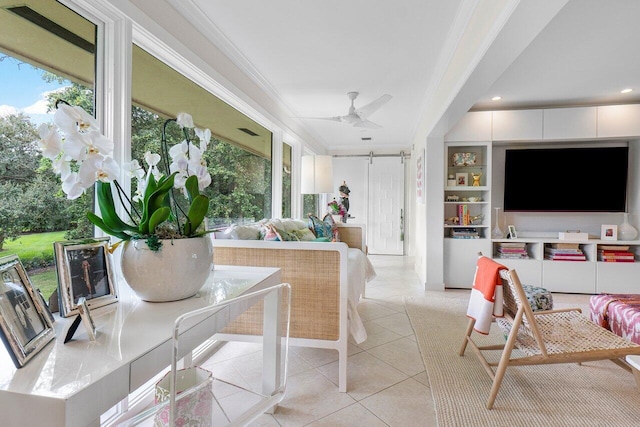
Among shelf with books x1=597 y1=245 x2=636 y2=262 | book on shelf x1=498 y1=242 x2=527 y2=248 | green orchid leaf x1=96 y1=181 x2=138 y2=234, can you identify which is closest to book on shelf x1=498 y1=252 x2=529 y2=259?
book on shelf x1=498 y1=242 x2=527 y2=248

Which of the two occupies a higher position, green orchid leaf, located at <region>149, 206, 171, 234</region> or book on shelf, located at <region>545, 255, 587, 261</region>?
green orchid leaf, located at <region>149, 206, 171, 234</region>

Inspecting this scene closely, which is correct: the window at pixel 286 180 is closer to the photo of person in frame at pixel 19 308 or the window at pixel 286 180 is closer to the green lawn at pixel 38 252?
the green lawn at pixel 38 252

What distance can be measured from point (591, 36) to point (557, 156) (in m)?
2.08

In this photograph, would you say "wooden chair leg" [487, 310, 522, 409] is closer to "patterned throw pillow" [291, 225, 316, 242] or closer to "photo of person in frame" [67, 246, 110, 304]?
"patterned throw pillow" [291, 225, 316, 242]

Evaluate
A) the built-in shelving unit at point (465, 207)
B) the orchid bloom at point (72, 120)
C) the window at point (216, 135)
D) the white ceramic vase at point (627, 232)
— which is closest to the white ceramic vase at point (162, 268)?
the orchid bloom at point (72, 120)

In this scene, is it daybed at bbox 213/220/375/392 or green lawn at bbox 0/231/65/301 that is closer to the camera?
green lawn at bbox 0/231/65/301

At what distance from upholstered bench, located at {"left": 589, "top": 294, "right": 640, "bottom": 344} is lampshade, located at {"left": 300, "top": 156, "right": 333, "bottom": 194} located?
2.80 m

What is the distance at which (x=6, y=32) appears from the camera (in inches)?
48.2

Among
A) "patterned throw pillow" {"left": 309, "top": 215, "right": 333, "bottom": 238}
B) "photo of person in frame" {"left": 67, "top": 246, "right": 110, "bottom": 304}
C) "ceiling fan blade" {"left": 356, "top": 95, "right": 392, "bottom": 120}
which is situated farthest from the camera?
"patterned throw pillow" {"left": 309, "top": 215, "right": 333, "bottom": 238}

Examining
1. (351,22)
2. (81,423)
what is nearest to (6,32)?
(81,423)

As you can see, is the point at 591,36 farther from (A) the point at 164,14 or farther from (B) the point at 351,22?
(A) the point at 164,14

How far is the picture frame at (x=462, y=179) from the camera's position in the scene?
4.27 m

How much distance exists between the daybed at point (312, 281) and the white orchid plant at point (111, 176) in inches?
29.5

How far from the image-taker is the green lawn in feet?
4.24
